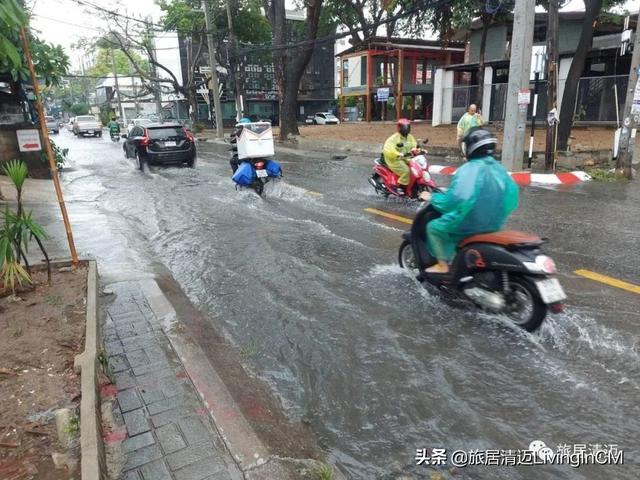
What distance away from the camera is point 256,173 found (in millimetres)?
10641

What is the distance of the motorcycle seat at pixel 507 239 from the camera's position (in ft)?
13.4

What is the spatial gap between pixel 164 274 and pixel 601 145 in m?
14.6

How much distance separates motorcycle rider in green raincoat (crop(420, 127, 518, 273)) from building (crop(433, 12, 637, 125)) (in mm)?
16977

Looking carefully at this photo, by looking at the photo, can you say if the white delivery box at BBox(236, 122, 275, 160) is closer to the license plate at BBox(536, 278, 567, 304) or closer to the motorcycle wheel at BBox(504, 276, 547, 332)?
the motorcycle wheel at BBox(504, 276, 547, 332)

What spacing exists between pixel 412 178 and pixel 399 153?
547 mm

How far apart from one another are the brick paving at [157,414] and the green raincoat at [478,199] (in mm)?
2593

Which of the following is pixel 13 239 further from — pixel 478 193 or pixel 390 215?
pixel 390 215

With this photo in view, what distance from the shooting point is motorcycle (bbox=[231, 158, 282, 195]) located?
10586 mm

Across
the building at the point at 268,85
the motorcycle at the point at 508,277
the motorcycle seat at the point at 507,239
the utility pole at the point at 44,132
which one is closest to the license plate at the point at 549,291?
the motorcycle at the point at 508,277

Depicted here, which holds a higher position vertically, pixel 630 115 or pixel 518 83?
pixel 518 83

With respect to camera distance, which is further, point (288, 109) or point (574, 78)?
point (288, 109)

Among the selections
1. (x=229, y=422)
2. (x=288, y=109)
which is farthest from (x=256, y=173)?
(x=288, y=109)

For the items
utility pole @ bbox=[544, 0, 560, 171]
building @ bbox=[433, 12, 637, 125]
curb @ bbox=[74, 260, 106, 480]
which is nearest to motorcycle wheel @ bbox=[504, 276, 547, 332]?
curb @ bbox=[74, 260, 106, 480]

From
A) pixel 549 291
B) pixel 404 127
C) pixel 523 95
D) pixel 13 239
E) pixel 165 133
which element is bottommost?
pixel 549 291
